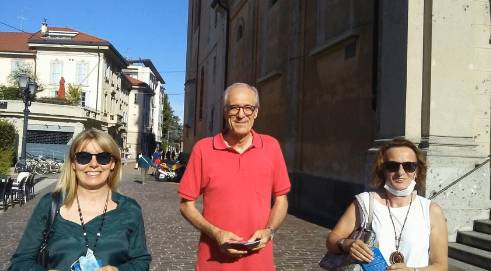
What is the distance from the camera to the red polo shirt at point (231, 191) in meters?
3.04

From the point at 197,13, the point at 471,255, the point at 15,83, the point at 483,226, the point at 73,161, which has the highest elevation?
the point at 197,13

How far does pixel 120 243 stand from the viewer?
2.64 metres

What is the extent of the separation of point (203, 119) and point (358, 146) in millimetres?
26607

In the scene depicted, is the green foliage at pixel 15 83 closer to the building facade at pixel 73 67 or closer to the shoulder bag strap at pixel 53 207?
the building facade at pixel 73 67

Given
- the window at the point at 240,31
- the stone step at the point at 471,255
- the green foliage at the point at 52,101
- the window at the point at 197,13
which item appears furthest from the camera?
the green foliage at the point at 52,101

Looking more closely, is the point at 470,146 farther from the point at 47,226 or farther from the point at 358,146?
the point at 47,226

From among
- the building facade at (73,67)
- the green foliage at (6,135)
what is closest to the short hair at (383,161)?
the green foliage at (6,135)

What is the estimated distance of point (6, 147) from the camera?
875 inches

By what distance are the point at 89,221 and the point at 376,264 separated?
4.79 ft

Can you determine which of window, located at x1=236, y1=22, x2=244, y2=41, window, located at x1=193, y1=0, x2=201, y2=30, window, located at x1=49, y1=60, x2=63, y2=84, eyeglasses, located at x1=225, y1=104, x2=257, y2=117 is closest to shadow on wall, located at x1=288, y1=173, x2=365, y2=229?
eyeglasses, located at x1=225, y1=104, x2=257, y2=117

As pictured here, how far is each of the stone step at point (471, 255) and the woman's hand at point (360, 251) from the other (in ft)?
15.9

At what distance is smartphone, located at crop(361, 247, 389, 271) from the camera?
8.31 ft

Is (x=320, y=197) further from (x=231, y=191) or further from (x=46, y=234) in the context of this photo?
(x=46, y=234)

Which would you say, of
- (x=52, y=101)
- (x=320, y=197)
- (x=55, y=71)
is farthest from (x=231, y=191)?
(x=55, y=71)
